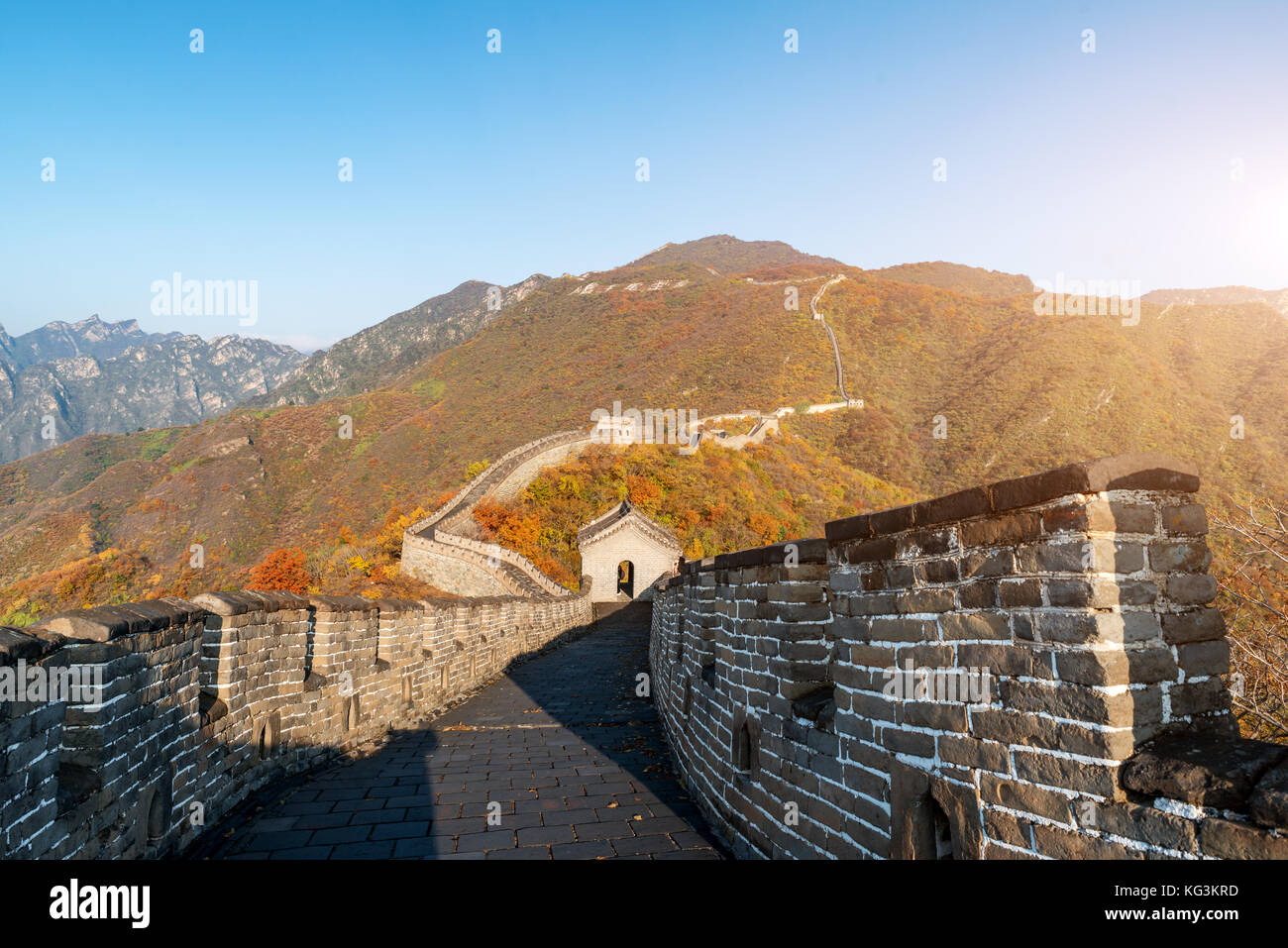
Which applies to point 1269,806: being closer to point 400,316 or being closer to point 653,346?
point 653,346

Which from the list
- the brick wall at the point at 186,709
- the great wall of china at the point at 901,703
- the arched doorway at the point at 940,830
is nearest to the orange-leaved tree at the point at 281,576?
the brick wall at the point at 186,709

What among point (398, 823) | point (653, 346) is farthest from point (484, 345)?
point (398, 823)

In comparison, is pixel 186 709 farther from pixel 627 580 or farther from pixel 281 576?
pixel 281 576

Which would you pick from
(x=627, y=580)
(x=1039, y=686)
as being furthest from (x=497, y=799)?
(x=627, y=580)

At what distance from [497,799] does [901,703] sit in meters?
4.03

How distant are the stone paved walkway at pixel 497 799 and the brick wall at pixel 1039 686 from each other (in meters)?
1.94

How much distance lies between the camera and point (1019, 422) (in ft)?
173

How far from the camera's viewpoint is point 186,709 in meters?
4.62

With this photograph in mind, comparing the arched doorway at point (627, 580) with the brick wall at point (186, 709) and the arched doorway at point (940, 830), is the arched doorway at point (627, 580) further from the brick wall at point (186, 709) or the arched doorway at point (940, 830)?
the arched doorway at point (940, 830)

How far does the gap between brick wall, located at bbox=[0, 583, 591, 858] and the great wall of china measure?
0.06 feet

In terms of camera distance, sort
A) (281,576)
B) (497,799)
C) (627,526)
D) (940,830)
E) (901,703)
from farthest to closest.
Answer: (281,576) < (627,526) < (497,799) < (901,703) < (940,830)

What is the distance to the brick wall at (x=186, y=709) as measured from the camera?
3.02m

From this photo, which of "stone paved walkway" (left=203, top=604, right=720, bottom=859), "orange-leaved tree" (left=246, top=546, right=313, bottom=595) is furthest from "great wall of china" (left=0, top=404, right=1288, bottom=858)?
A: "orange-leaved tree" (left=246, top=546, right=313, bottom=595)
